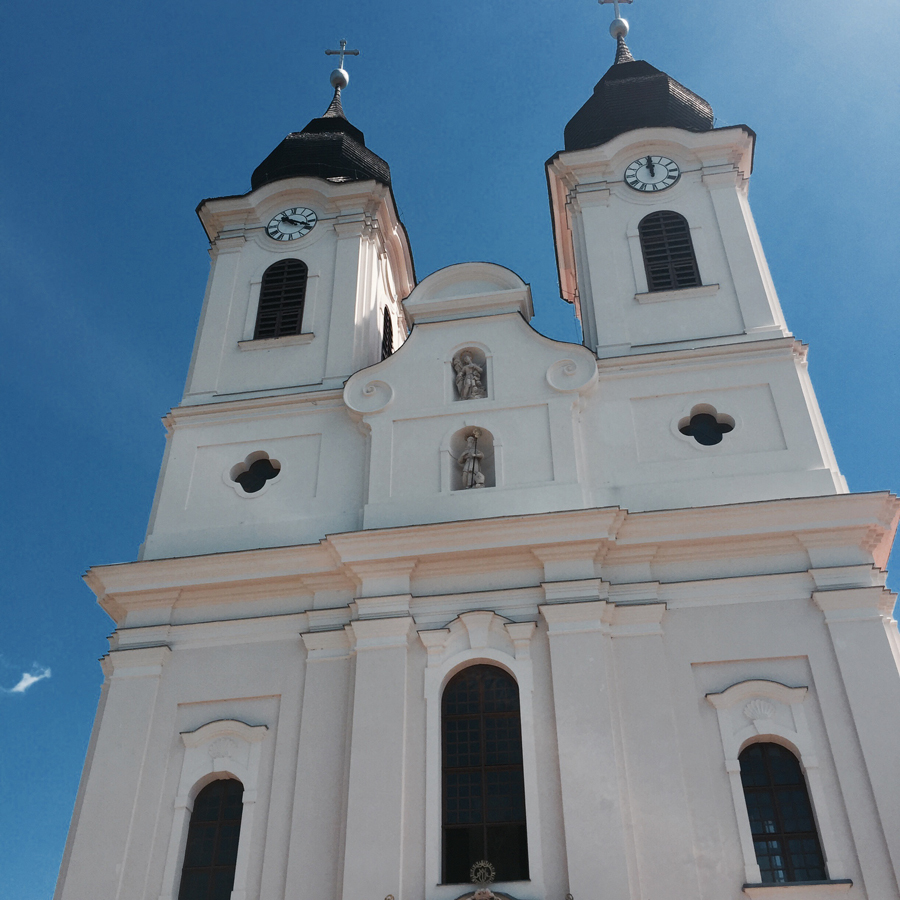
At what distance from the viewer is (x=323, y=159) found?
22.7 m

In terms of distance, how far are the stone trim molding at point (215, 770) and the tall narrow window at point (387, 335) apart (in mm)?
8432

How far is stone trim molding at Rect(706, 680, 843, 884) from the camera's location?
1209cm

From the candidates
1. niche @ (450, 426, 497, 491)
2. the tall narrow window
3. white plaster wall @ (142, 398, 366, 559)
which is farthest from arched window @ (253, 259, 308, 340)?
niche @ (450, 426, 497, 491)

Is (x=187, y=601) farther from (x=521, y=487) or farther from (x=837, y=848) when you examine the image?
(x=837, y=848)

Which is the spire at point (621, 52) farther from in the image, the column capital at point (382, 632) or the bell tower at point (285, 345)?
the column capital at point (382, 632)

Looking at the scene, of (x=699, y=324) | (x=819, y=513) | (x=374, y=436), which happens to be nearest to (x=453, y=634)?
(x=374, y=436)

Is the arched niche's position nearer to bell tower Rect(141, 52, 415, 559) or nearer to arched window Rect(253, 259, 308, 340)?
bell tower Rect(141, 52, 415, 559)

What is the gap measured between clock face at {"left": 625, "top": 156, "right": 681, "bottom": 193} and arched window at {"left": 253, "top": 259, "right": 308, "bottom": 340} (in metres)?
6.13

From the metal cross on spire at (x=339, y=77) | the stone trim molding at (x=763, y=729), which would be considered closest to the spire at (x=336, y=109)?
the metal cross on spire at (x=339, y=77)

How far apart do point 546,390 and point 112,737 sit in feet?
24.8

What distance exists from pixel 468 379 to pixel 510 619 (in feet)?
14.4

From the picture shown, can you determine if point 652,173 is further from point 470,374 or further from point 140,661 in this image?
point 140,661

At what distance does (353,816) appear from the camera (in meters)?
12.5

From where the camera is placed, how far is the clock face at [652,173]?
65.5 feet
